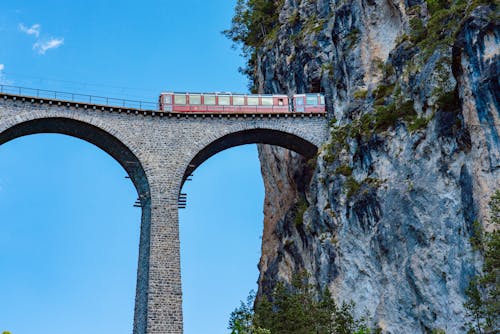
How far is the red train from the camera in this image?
129ft

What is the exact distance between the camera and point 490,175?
1013 inches

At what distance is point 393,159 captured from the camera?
32.7m

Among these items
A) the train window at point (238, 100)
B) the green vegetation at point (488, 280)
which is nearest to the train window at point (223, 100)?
the train window at point (238, 100)

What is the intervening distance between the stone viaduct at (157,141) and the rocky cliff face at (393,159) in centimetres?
415

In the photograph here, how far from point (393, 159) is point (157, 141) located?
1381cm

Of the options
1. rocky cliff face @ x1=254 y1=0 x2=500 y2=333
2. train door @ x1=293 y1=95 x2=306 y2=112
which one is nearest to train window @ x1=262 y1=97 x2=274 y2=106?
Answer: train door @ x1=293 y1=95 x2=306 y2=112

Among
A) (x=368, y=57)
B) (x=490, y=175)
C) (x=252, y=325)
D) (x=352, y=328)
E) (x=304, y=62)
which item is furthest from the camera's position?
(x=304, y=62)

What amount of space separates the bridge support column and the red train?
6.12 m

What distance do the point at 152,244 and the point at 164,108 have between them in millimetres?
9335

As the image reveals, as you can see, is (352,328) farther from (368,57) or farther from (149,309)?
(368,57)

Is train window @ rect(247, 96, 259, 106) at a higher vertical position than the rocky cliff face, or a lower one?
higher

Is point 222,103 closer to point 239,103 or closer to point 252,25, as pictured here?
point 239,103

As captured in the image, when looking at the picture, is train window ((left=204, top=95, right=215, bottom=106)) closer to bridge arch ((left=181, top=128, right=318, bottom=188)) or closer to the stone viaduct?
the stone viaduct

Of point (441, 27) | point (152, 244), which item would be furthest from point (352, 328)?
point (441, 27)
